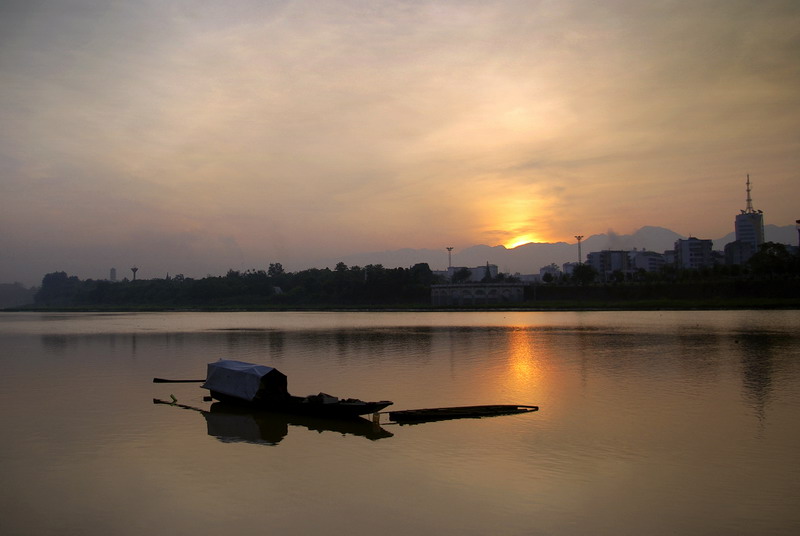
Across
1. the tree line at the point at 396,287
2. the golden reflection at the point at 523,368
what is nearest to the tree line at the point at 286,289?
the tree line at the point at 396,287

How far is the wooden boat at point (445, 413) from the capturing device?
17.4 meters

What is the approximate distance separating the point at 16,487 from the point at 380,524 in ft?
24.4

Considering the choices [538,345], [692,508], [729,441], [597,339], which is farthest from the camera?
[597,339]

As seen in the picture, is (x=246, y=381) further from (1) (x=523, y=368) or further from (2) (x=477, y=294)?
(2) (x=477, y=294)

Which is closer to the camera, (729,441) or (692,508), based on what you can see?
(692,508)

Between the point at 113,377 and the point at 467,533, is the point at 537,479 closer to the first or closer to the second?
the point at 467,533

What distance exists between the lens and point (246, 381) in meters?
20.2

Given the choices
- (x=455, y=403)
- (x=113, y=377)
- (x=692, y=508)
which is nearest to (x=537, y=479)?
(x=692, y=508)

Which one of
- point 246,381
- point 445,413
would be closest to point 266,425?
point 246,381

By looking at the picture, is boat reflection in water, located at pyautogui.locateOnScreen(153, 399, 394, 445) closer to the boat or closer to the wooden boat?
the boat

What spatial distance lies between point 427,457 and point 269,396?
279 inches

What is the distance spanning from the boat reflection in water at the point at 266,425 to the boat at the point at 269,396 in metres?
0.24

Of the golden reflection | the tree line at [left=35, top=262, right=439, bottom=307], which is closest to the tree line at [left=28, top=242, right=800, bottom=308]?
the tree line at [left=35, top=262, right=439, bottom=307]

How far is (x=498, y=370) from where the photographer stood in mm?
28891
